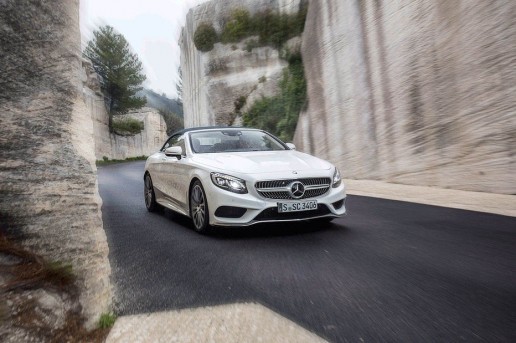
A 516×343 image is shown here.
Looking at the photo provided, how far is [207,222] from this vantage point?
5.94 metres

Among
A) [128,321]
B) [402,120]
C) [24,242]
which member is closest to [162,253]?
[128,321]

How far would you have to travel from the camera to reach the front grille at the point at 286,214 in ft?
18.4

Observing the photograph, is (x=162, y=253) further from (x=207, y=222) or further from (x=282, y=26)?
(x=282, y=26)

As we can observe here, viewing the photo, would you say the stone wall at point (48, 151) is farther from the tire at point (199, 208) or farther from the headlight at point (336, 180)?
the headlight at point (336, 180)

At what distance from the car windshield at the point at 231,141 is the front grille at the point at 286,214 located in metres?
1.60

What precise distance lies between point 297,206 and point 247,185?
0.65 m

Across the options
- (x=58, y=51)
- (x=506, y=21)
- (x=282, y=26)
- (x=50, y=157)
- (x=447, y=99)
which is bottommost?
(x=50, y=157)

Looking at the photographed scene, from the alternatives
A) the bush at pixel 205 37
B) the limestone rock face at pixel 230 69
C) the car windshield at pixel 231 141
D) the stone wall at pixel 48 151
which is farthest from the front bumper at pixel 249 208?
the bush at pixel 205 37

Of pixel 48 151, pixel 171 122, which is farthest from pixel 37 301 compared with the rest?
pixel 171 122

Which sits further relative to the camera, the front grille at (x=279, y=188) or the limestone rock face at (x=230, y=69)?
the limestone rock face at (x=230, y=69)

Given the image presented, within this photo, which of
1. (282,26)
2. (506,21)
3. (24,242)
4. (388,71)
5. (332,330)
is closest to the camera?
(24,242)

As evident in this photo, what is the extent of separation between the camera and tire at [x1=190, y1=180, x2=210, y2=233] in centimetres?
595

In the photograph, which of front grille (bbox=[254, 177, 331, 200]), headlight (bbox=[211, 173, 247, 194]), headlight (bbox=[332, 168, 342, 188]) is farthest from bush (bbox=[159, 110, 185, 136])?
front grille (bbox=[254, 177, 331, 200])

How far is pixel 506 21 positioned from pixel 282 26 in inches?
757
